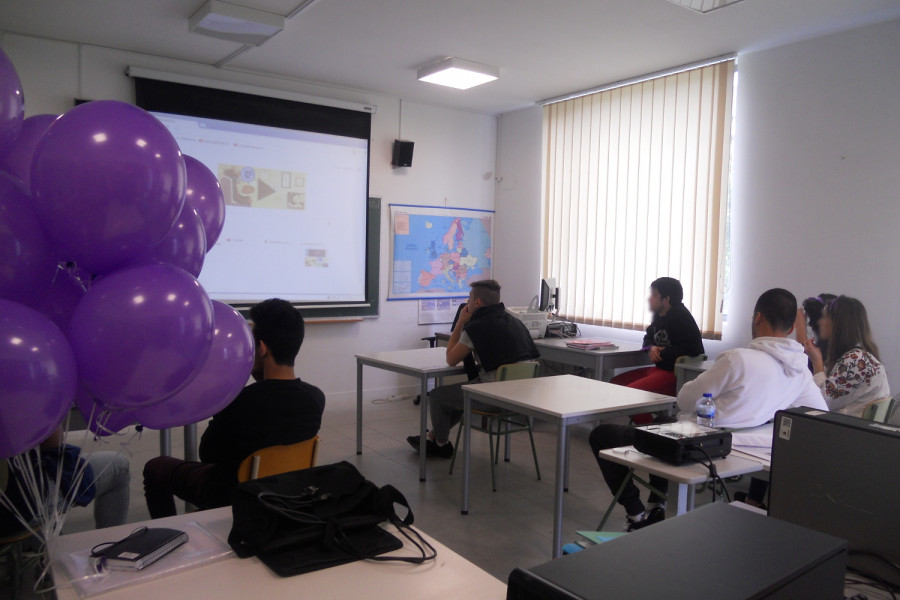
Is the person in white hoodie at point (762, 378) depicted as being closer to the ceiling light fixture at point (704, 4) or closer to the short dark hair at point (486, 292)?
the short dark hair at point (486, 292)

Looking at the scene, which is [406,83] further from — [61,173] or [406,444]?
[61,173]

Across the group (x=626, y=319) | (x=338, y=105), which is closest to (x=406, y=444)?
(x=626, y=319)

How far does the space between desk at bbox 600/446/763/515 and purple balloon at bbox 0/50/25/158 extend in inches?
80.3

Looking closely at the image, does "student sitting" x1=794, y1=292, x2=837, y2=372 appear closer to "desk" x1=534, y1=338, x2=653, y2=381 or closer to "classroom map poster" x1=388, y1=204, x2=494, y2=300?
"desk" x1=534, y1=338, x2=653, y2=381

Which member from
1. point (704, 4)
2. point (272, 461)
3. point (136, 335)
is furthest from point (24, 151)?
point (704, 4)

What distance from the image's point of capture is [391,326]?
6.25 m

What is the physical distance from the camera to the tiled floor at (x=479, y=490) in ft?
10.2

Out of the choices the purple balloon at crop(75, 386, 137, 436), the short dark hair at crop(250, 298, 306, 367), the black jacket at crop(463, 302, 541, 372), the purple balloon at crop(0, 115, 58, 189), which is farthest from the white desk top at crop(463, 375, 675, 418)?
the purple balloon at crop(0, 115, 58, 189)

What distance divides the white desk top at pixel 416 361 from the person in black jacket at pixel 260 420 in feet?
5.09

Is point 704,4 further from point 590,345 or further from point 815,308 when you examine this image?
point 590,345

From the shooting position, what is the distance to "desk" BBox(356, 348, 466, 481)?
3.90 m

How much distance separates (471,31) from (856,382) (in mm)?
3143

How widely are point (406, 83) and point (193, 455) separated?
3.84m

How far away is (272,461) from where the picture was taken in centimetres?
210
